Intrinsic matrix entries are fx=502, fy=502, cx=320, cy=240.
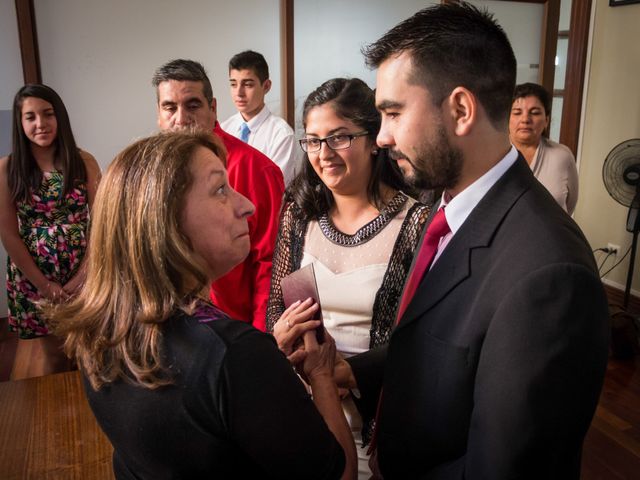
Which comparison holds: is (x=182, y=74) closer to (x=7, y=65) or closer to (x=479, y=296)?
(x=479, y=296)

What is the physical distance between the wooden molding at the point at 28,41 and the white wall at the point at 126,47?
0.07 m

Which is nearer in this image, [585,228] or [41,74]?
[41,74]

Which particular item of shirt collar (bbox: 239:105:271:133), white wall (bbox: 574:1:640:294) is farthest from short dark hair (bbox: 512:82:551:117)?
shirt collar (bbox: 239:105:271:133)

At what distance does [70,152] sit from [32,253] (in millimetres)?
560

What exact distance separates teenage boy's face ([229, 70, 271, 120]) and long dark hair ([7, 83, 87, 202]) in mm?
1346

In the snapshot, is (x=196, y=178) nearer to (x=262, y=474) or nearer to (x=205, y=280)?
(x=205, y=280)

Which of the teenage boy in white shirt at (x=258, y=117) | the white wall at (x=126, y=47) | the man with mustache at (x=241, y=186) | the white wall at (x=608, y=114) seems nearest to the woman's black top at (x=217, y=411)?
the man with mustache at (x=241, y=186)

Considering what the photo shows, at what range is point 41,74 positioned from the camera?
3.67m

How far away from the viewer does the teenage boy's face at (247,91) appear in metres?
3.64

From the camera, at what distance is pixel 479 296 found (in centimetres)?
81

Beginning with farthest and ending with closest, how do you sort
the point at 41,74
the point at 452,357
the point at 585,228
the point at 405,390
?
1. the point at 585,228
2. the point at 41,74
3. the point at 405,390
4. the point at 452,357

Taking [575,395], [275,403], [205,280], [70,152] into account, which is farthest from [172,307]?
[70,152]

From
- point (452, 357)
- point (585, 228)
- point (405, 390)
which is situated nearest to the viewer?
point (452, 357)

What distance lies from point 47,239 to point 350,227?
1.85 m
